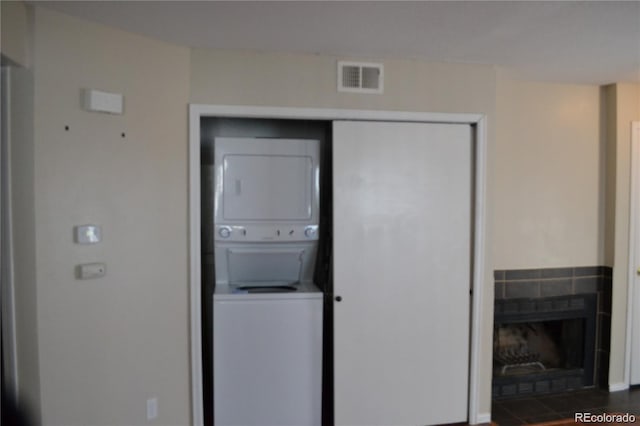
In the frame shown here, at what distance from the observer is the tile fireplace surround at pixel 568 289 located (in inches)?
120

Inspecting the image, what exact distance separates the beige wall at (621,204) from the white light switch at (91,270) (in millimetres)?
3417

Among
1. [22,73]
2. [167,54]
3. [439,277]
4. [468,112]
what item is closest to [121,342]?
[22,73]

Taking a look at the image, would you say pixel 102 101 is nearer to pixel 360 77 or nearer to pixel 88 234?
pixel 88 234

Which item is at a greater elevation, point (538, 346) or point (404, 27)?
point (404, 27)

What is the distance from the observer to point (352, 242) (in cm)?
253

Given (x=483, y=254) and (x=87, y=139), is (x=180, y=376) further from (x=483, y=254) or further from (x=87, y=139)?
(x=483, y=254)

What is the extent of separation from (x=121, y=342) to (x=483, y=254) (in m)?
2.15

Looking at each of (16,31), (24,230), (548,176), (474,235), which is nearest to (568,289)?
(548,176)

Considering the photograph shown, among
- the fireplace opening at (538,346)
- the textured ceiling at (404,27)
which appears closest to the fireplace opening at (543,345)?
the fireplace opening at (538,346)

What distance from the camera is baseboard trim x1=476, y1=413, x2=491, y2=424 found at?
2693mm

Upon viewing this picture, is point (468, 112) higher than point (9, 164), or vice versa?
point (468, 112)

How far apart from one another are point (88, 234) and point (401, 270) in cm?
172

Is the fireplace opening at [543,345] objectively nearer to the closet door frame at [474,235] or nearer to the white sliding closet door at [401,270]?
the closet door frame at [474,235]

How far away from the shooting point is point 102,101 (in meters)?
2.02
